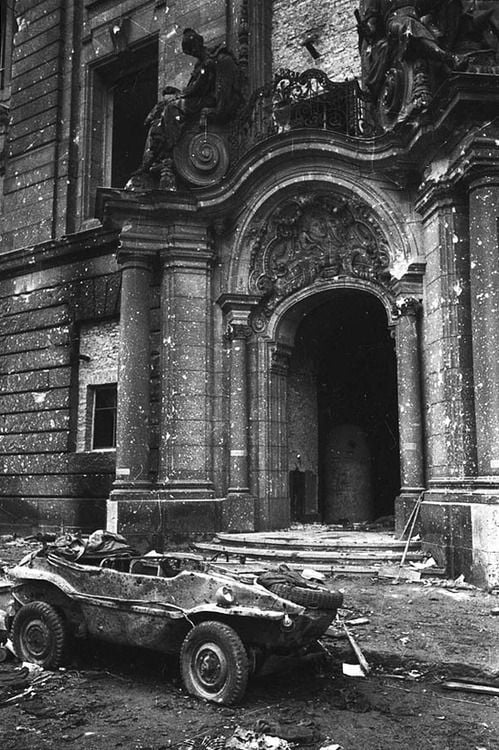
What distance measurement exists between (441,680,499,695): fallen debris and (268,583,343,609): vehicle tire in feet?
3.14

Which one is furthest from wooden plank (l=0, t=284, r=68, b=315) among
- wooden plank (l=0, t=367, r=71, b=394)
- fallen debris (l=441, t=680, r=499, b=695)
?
fallen debris (l=441, t=680, r=499, b=695)

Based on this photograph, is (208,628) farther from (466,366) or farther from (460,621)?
(466,366)

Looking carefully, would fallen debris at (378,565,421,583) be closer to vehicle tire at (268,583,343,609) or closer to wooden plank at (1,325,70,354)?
vehicle tire at (268,583,343,609)

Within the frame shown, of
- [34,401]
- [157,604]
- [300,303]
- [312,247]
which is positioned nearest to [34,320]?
[34,401]

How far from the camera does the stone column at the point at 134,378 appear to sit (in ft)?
40.4

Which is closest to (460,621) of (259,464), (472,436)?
(472,436)

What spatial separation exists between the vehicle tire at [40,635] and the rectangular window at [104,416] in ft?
29.1

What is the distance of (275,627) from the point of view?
4.99 metres

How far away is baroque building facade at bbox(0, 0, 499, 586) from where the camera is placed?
391 inches

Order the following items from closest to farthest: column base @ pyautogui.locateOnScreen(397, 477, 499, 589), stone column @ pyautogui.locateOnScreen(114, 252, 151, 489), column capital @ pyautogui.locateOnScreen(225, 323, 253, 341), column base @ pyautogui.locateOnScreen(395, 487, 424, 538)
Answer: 1. column base @ pyautogui.locateOnScreen(397, 477, 499, 589)
2. column base @ pyautogui.locateOnScreen(395, 487, 424, 538)
3. stone column @ pyautogui.locateOnScreen(114, 252, 151, 489)
4. column capital @ pyautogui.locateOnScreen(225, 323, 253, 341)

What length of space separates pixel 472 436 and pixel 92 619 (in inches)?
221

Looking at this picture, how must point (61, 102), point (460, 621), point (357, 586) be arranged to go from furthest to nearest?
1. point (61, 102)
2. point (357, 586)
3. point (460, 621)

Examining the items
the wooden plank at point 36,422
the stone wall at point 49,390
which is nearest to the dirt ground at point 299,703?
the stone wall at point 49,390

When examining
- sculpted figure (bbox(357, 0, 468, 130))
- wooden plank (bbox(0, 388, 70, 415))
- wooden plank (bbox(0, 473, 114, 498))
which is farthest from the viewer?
wooden plank (bbox(0, 388, 70, 415))
